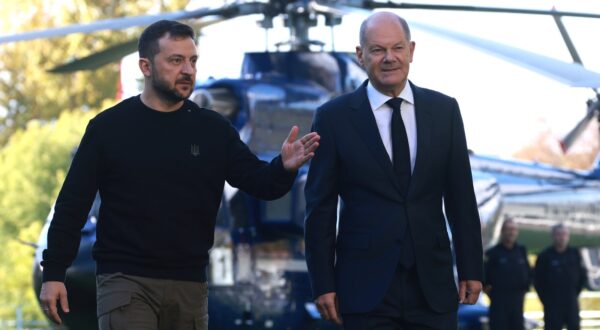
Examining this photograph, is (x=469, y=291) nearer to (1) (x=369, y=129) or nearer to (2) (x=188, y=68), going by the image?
(1) (x=369, y=129)

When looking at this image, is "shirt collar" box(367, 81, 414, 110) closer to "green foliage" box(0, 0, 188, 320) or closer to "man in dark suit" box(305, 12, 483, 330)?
"man in dark suit" box(305, 12, 483, 330)

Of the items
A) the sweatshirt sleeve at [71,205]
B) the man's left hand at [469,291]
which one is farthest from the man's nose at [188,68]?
the man's left hand at [469,291]

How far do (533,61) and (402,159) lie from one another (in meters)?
2.77

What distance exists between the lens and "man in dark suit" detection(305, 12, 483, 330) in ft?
15.0

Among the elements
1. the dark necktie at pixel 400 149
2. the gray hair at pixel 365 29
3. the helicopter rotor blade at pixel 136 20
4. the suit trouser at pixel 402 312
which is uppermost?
the helicopter rotor blade at pixel 136 20

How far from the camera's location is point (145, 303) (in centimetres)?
464

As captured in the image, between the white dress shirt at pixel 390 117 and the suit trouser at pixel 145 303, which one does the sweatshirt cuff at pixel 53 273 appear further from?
the white dress shirt at pixel 390 117

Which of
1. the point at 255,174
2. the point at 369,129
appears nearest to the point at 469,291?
the point at 369,129

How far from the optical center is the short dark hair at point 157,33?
4824mm

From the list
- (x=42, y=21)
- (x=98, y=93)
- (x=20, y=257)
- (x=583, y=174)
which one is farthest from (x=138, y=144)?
(x=42, y=21)

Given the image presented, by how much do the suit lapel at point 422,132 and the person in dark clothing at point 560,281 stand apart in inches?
360

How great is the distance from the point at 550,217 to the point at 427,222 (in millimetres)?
9324

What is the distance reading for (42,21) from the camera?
1763 inches

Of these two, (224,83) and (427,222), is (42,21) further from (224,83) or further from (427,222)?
(427,222)
